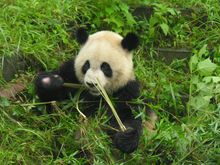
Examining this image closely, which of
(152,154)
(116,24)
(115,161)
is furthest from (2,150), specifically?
(116,24)

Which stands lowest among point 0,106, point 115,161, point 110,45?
point 115,161

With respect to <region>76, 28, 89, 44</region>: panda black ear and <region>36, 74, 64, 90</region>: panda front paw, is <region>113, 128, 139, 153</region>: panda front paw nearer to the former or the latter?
<region>36, 74, 64, 90</region>: panda front paw

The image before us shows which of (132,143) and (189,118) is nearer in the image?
(132,143)

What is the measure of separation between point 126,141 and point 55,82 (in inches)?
33.5

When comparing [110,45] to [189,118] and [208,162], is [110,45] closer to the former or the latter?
[189,118]

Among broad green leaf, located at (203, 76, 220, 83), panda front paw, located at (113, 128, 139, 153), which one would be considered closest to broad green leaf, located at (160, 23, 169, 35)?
broad green leaf, located at (203, 76, 220, 83)

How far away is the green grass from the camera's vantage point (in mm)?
4539

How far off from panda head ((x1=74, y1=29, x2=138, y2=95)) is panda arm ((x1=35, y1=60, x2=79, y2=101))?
5.0 inches

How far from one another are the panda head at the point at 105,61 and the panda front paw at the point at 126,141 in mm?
493

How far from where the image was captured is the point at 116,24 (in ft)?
21.2

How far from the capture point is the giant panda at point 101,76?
4.91 meters

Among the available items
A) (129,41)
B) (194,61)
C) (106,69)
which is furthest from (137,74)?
(106,69)

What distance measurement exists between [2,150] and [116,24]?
255 centimetres

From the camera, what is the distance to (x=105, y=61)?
4.93 m
